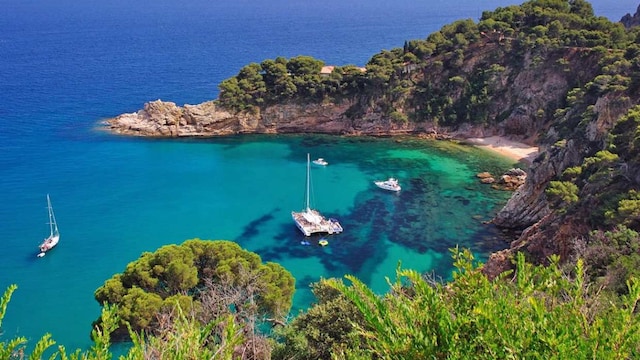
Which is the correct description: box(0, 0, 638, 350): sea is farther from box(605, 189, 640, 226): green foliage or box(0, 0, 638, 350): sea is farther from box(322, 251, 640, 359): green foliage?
box(605, 189, 640, 226): green foliage

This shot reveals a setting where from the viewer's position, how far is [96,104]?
225 ft

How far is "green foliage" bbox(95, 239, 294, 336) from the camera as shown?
20.3m

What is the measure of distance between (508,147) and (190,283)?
39.0m

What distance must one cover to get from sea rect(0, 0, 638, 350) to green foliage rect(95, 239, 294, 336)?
5.00 m

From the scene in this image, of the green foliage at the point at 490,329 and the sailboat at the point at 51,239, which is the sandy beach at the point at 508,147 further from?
the green foliage at the point at 490,329

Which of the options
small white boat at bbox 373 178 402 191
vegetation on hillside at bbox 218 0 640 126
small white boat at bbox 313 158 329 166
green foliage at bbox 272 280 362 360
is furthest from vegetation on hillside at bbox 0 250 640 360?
vegetation on hillside at bbox 218 0 640 126

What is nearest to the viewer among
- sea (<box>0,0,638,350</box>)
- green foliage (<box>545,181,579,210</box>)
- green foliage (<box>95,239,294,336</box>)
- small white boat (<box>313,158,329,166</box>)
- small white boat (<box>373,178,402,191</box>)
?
green foliage (<box>95,239,294,336</box>)

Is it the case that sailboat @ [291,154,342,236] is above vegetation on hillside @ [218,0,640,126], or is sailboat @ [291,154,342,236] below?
below

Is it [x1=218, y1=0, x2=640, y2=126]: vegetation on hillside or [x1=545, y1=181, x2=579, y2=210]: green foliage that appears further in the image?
[x1=218, y1=0, x2=640, y2=126]: vegetation on hillside

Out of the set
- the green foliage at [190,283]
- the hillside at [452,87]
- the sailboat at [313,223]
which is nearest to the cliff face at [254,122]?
the hillside at [452,87]

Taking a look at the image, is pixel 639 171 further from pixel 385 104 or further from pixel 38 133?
pixel 38 133

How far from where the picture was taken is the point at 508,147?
171ft

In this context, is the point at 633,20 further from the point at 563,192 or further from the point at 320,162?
the point at 563,192

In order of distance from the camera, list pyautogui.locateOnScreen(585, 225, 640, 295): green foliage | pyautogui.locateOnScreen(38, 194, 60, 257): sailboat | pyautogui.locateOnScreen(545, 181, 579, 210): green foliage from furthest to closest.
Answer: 1. pyautogui.locateOnScreen(38, 194, 60, 257): sailboat
2. pyautogui.locateOnScreen(545, 181, 579, 210): green foliage
3. pyautogui.locateOnScreen(585, 225, 640, 295): green foliage
